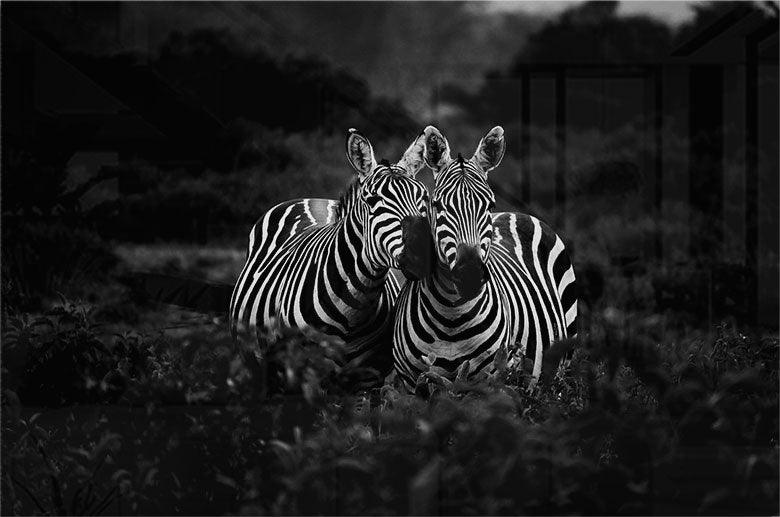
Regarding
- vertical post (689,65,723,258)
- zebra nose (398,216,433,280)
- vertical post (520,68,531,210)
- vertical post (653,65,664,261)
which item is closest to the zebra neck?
zebra nose (398,216,433,280)

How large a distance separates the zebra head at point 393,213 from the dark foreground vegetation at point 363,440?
47 cm

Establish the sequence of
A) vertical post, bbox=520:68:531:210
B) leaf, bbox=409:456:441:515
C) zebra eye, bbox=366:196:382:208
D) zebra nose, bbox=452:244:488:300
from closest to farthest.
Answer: leaf, bbox=409:456:441:515
zebra nose, bbox=452:244:488:300
zebra eye, bbox=366:196:382:208
vertical post, bbox=520:68:531:210

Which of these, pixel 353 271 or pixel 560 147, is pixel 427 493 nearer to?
pixel 353 271

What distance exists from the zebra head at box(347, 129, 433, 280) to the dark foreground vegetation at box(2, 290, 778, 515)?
47 centimetres

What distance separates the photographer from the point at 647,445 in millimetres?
3355

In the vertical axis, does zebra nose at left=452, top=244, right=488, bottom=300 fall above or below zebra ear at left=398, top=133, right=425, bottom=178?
below

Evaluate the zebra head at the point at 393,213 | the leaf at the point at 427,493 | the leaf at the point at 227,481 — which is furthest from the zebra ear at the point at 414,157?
the leaf at the point at 427,493

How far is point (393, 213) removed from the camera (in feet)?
14.4

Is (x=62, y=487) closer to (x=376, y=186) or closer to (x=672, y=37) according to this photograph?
(x=376, y=186)

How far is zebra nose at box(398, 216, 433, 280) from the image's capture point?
14.1 feet

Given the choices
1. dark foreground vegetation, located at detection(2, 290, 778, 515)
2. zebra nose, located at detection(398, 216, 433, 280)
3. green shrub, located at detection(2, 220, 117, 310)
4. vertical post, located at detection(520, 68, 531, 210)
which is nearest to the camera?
dark foreground vegetation, located at detection(2, 290, 778, 515)

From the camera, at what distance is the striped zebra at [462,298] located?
4.22m

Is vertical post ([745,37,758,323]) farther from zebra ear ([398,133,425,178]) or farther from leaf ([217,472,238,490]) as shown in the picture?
leaf ([217,472,238,490])

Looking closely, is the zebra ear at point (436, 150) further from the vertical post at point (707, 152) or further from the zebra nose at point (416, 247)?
the vertical post at point (707, 152)
